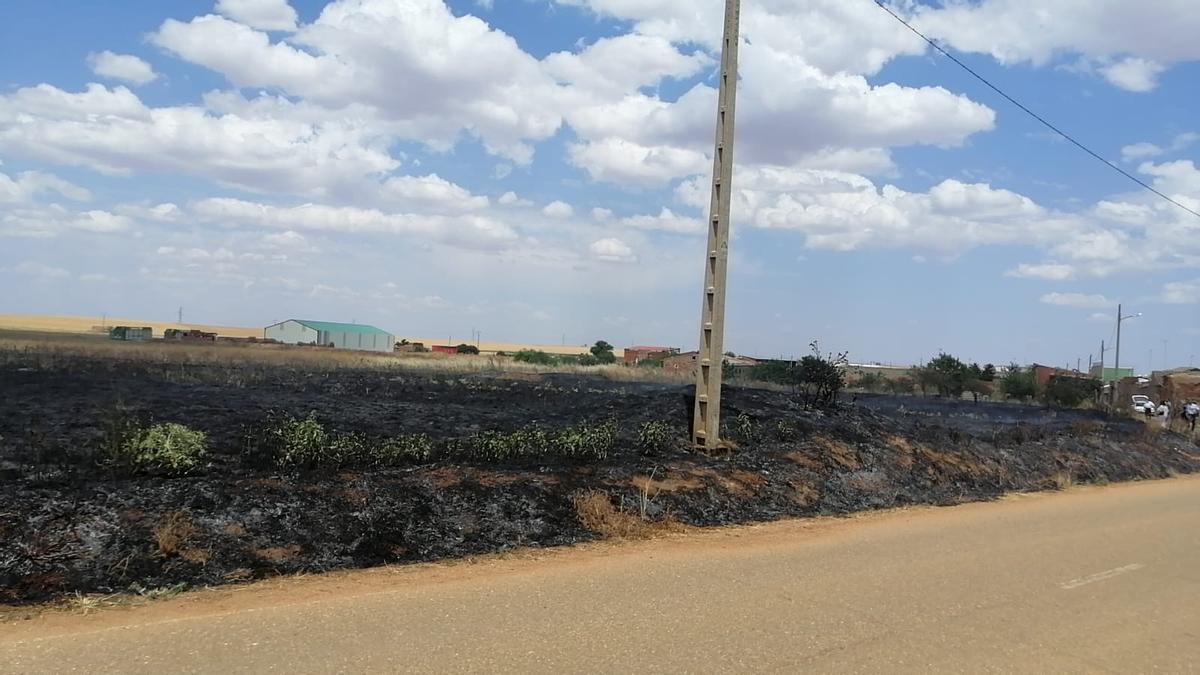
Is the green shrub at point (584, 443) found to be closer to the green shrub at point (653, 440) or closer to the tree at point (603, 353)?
the green shrub at point (653, 440)

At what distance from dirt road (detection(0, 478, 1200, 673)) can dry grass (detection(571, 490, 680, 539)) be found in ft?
1.96

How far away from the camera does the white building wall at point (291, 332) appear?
120 m

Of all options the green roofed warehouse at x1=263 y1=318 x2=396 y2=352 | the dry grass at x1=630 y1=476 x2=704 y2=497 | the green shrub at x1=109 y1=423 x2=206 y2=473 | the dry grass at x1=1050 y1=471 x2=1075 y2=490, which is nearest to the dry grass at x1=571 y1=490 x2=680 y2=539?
the dry grass at x1=630 y1=476 x2=704 y2=497

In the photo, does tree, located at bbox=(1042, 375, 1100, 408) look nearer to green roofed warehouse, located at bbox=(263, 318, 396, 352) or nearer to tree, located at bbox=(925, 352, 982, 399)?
tree, located at bbox=(925, 352, 982, 399)

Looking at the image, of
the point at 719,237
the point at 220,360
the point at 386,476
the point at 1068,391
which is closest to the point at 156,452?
the point at 386,476

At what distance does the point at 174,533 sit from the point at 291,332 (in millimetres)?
121218

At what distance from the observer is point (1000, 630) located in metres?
6.87

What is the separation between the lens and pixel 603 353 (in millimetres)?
102562

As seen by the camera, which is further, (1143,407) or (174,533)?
(1143,407)

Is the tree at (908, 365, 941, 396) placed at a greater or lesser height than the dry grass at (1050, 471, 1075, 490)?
Result: greater

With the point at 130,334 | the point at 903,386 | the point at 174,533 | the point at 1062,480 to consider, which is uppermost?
the point at 130,334

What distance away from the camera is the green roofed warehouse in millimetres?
116875

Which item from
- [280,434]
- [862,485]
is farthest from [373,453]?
[862,485]

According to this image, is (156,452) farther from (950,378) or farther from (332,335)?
(332,335)
